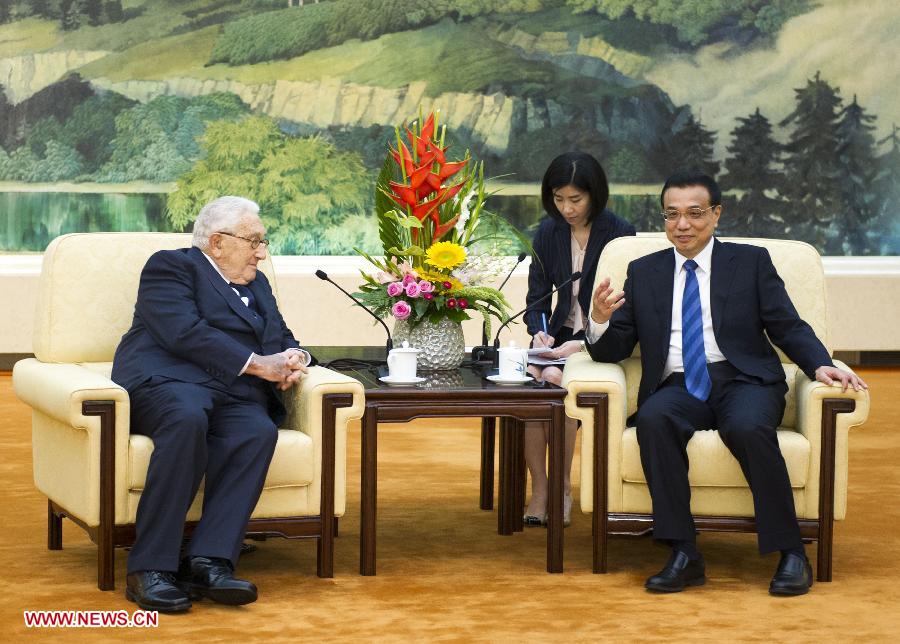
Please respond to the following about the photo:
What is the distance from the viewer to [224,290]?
151 inches

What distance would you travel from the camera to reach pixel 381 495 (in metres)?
4.96

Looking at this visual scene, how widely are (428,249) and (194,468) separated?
103 centimetres

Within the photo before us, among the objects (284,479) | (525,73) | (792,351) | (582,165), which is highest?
(525,73)

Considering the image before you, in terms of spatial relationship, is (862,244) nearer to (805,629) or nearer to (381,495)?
(381,495)

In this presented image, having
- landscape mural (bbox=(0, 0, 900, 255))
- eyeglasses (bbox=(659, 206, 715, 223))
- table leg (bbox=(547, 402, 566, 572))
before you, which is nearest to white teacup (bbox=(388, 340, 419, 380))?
table leg (bbox=(547, 402, 566, 572))

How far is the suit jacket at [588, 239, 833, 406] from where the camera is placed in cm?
393

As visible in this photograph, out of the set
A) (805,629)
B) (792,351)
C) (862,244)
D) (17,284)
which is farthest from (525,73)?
(805,629)

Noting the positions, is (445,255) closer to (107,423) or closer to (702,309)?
(702,309)

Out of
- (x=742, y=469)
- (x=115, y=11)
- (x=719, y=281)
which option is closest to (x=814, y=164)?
(x=115, y=11)

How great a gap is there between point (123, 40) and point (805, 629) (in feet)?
24.0

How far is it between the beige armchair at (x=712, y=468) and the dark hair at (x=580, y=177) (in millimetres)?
881

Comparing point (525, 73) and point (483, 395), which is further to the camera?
point (525, 73)

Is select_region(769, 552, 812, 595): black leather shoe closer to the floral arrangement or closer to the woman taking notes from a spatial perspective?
the woman taking notes

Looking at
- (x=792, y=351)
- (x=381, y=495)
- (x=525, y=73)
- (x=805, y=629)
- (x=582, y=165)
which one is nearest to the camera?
(x=805, y=629)
